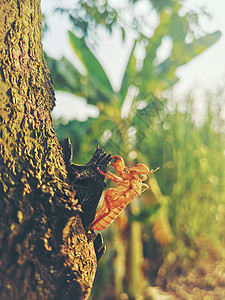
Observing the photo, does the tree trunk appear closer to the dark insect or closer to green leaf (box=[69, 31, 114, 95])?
the dark insect

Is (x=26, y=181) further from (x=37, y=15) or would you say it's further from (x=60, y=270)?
(x=37, y=15)

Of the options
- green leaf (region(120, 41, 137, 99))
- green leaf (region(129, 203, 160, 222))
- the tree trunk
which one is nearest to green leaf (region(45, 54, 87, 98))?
green leaf (region(120, 41, 137, 99))

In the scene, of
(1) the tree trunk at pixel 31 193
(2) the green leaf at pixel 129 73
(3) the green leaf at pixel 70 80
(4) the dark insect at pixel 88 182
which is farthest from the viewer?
(2) the green leaf at pixel 129 73

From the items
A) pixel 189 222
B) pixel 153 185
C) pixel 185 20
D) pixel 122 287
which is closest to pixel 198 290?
pixel 189 222

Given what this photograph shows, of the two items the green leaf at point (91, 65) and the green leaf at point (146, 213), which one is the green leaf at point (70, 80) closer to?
the green leaf at point (91, 65)

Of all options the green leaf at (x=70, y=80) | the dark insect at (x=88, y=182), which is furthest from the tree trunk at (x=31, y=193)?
the green leaf at (x=70, y=80)
